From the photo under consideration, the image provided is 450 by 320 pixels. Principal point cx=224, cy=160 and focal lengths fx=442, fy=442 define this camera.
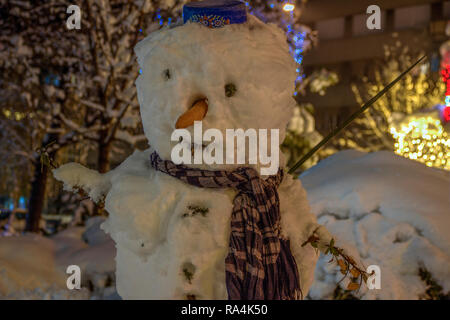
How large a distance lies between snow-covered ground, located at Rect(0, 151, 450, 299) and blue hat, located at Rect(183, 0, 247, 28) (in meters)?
1.97

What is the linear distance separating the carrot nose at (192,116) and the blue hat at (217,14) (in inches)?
18.6

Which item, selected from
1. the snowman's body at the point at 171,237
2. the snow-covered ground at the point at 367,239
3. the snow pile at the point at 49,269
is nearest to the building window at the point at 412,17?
the snow-covered ground at the point at 367,239

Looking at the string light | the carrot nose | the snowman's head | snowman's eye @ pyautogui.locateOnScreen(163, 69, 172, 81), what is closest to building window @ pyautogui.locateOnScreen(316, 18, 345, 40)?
the string light

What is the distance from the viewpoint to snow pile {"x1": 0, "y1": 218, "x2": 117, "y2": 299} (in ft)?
12.4

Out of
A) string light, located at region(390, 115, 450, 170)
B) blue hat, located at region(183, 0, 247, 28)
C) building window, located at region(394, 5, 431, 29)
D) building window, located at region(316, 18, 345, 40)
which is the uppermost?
building window, located at region(316, 18, 345, 40)

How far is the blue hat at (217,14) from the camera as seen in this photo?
2354mm

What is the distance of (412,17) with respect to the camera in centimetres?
2261

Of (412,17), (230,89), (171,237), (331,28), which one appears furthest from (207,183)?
(331,28)

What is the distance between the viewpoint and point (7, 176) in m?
10.2

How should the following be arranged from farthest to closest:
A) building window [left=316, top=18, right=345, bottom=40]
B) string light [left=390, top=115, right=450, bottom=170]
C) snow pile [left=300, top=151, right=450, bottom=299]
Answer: building window [left=316, top=18, right=345, bottom=40] < string light [left=390, top=115, right=450, bottom=170] < snow pile [left=300, top=151, right=450, bottom=299]

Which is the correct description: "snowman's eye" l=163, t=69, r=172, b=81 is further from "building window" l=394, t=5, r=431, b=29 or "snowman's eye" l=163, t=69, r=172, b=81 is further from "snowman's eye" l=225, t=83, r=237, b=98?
"building window" l=394, t=5, r=431, b=29
